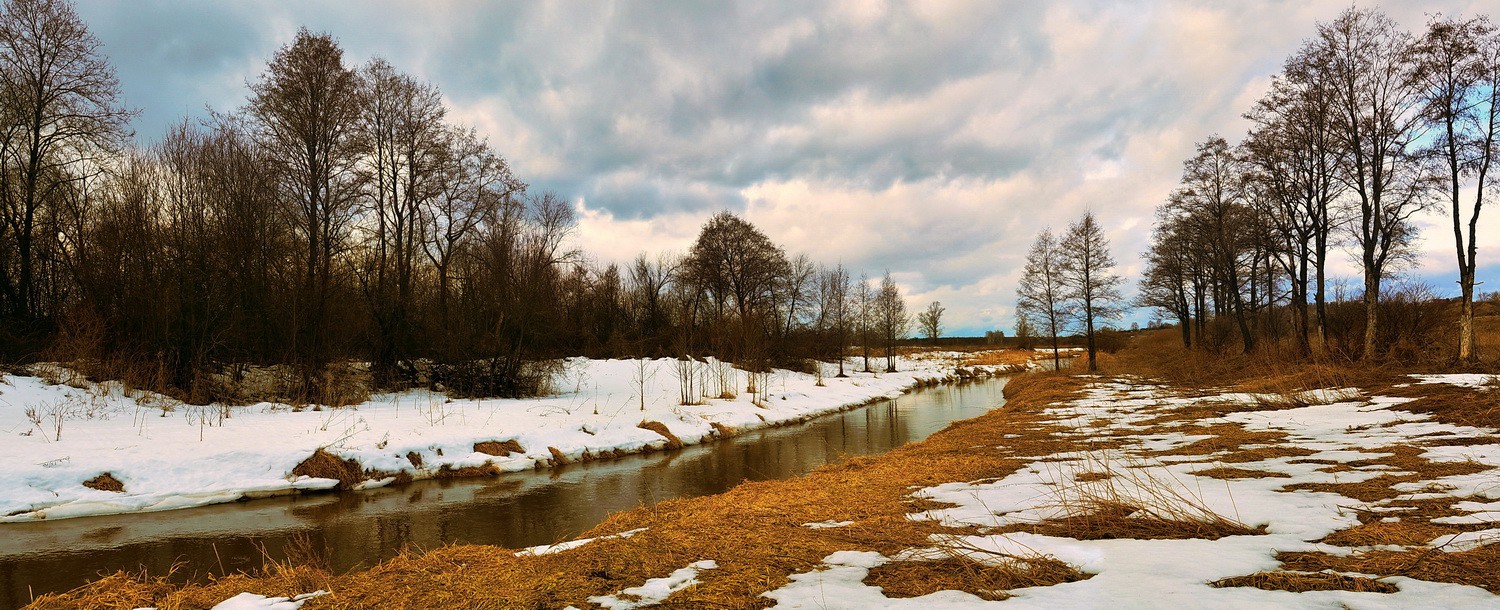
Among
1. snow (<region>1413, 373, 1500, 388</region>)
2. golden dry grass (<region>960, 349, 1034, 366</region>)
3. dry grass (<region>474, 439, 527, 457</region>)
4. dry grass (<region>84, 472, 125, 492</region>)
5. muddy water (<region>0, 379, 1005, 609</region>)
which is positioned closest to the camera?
muddy water (<region>0, 379, 1005, 609</region>)

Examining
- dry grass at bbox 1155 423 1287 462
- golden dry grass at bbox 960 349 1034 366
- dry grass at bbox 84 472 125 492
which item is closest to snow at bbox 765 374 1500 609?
dry grass at bbox 1155 423 1287 462

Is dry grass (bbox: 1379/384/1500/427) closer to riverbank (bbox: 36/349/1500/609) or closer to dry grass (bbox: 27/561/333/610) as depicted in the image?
riverbank (bbox: 36/349/1500/609)

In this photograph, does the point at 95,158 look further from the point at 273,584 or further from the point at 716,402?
the point at 273,584

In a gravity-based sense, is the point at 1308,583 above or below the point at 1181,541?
above

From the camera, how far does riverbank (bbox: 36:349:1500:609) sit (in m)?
2.87

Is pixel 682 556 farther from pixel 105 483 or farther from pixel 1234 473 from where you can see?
pixel 105 483

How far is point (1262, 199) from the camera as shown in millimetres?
23312

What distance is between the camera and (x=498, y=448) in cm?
1307

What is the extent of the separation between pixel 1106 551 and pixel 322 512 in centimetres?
1032

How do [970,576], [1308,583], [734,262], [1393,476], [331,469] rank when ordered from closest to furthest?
[1308,583]
[970,576]
[1393,476]
[331,469]
[734,262]

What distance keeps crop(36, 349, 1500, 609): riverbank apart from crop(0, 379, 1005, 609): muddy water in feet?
6.17

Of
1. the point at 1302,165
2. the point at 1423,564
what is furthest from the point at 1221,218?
the point at 1423,564

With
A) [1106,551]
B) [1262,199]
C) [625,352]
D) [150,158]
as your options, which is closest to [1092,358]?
[1262,199]

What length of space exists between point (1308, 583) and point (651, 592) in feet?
10.4
